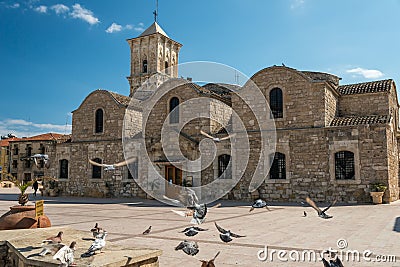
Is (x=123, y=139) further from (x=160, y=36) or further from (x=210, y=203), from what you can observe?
(x=160, y=36)

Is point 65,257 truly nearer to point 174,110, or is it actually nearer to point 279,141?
point 279,141

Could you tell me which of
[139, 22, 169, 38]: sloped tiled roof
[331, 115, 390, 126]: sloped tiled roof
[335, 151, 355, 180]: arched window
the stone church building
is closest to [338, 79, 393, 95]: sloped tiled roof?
the stone church building

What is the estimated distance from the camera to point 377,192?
45.8 feet

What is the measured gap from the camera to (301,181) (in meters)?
15.7

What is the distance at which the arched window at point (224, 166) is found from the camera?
17109 mm

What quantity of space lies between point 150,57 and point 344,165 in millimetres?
24139

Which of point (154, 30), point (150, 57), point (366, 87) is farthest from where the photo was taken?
point (154, 30)

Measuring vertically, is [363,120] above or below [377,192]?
above

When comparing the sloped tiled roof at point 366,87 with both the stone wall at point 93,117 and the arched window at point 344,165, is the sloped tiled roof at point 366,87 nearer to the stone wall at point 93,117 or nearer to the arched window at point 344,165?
the arched window at point 344,165

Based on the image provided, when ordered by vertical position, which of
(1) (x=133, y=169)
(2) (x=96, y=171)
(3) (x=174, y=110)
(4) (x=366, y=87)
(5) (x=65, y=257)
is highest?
(4) (x=366, y=87)

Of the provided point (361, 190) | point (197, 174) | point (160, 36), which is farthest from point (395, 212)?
point (160, 36)

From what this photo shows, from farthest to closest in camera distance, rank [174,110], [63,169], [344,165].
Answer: [63,169] → [174,110] → [344,165]

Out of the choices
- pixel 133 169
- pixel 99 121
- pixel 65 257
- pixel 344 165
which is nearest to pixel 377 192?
pixel 344 165

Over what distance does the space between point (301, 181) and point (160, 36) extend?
24049 mm
